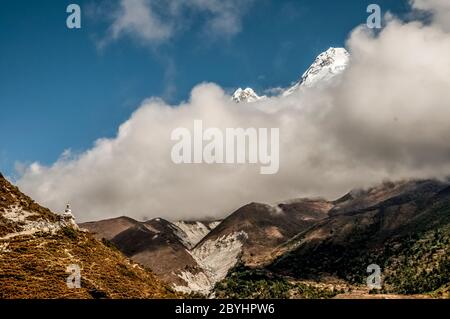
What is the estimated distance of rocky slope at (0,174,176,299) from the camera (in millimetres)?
80125

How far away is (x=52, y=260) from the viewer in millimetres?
88938

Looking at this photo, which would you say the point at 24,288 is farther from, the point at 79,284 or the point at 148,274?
the point at 148,274

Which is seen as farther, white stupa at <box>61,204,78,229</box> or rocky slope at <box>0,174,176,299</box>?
white stupa at <box>61,204,78,229</box>

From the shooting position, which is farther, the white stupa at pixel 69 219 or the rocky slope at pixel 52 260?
the white stupa at pixel 69 219

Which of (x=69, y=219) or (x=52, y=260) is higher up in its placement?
(x=69, y=219)

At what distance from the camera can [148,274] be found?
111750 millimetres

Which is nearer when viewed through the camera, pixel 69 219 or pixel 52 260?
pixel 52 260

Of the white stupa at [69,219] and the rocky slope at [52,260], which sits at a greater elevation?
the white stupa at [69,219]

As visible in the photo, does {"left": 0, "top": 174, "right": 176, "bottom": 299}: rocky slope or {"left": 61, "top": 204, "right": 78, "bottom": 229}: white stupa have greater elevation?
{"left": 61, "top": 204, "right": 78, "bottom": 229}: white stupa

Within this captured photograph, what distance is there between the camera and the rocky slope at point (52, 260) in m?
80.1
